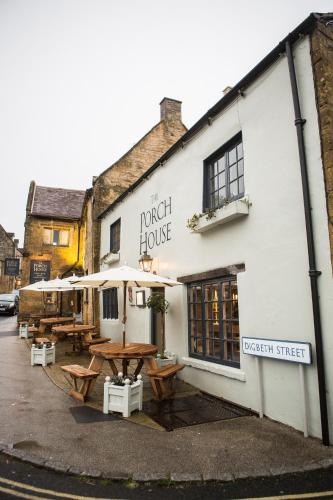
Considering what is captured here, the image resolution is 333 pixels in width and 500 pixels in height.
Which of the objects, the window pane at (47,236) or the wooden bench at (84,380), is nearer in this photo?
the wooden bench at (84,380)

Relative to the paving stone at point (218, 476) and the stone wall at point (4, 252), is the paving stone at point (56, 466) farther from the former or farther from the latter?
the stone wall at point (4, 252)

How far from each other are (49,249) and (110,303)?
1015cm

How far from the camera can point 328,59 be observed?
4820mm

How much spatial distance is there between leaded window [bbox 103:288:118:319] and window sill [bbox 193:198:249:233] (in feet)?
23.5

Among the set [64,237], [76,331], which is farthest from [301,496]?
[64,237]

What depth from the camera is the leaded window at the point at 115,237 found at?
43.4 feet

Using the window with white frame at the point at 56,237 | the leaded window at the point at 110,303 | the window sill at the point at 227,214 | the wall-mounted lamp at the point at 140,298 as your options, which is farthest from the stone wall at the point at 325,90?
the window with white frame at the point at 56,237

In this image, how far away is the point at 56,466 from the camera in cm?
371

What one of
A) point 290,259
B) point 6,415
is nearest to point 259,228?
point 290,259

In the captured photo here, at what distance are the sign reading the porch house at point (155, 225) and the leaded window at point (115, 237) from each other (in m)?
2.78

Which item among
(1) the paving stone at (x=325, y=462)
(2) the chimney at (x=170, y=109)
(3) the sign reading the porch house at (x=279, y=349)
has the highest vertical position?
(2) the chimney at (x=170, y=109)

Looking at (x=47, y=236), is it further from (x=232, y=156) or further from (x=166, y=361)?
(x=232, y=156)

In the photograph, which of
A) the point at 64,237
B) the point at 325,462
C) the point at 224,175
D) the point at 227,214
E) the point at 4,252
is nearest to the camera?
the point at 325,462

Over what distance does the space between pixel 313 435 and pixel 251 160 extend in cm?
441
